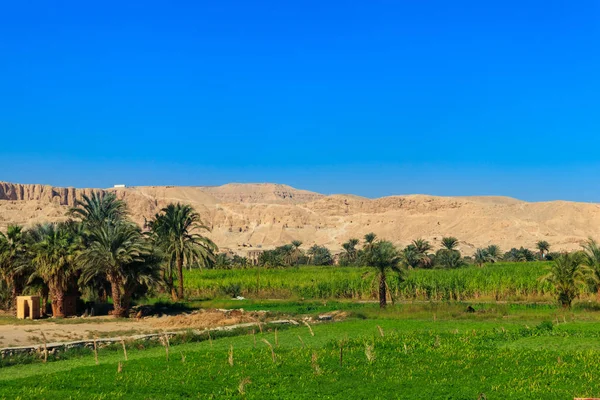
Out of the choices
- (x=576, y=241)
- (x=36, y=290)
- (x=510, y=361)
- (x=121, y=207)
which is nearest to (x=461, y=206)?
(x=576, y=241)

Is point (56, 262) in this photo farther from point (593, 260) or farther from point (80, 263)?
point (593, 260)

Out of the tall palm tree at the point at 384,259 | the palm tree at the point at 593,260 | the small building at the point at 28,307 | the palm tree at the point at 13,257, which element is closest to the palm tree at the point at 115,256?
the small building at the point at 28,307

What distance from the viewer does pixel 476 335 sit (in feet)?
83.8

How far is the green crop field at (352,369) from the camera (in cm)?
1518

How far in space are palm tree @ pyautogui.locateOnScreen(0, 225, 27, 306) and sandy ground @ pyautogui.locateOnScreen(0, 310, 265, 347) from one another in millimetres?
6805

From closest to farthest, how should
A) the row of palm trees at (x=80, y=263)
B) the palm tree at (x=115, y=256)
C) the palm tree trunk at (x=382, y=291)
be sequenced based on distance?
the palm tree at (x=115, y=256)
the row of palm trees at (x=80, y=263)
the palm tree trunk at (x=382, y=291)

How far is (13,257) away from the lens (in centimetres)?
4194

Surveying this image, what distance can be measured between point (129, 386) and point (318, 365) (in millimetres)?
5579

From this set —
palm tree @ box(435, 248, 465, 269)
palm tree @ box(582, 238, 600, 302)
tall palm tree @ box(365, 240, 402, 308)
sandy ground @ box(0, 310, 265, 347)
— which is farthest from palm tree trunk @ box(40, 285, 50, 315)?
palm tree @ box(435, 248, 465, 269)

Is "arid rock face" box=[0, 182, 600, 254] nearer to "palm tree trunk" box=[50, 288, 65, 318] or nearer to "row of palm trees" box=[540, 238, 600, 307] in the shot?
"row of palm trees" box=[540, 238, 600, 307]

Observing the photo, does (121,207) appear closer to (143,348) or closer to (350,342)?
(143,348)

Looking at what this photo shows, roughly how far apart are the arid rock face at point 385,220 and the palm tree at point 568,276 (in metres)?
87.9

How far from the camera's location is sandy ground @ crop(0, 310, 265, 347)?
30.0m

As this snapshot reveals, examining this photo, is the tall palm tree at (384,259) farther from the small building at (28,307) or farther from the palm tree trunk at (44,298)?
the palm tree trunk at (44,298)
